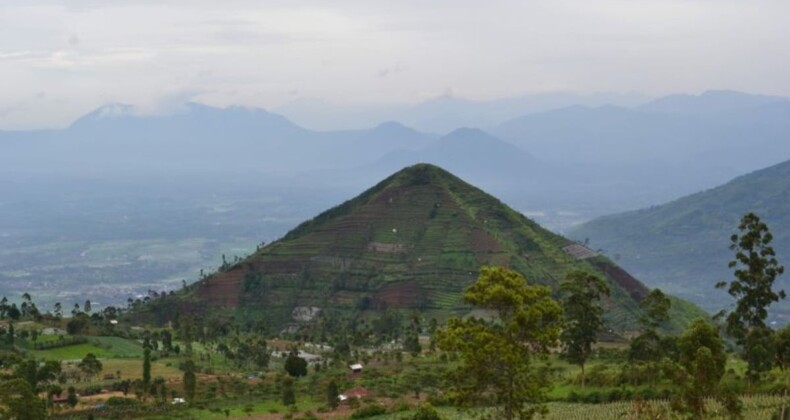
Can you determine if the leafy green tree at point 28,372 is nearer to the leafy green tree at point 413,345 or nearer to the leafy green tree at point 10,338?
the leafy green tree at point 10,338

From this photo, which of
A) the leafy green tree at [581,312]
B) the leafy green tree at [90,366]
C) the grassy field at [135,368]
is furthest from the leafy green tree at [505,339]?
the leafy green tree at [90,366]

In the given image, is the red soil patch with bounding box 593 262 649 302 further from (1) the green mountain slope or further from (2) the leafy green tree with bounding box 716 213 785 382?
(2) the leafy green tree with bounding box 716 213 785 382

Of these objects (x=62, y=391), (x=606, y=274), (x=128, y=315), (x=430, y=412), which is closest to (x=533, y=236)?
(x=606, y=274)

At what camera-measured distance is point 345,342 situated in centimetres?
11150

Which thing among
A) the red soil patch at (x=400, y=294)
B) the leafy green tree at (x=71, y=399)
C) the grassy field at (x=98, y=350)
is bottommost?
the leafy green tree at (x=71, y=399)

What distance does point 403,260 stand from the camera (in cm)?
14762

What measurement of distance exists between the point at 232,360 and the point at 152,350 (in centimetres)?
1047

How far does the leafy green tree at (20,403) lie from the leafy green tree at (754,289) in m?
38.9

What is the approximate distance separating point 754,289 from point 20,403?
1630 inches

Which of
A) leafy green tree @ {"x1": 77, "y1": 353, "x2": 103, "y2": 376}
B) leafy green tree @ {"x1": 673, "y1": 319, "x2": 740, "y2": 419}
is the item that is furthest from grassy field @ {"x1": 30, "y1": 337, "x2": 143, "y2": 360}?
leafy green tree @ {"x1": 673, "y1": 319, "x2": 740, "y2": 419}

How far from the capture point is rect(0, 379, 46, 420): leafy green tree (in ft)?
158

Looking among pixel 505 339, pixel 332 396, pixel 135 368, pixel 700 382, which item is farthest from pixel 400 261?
pixel 700 382

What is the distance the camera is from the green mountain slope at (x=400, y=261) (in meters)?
139

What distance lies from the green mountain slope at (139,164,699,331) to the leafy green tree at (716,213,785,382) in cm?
7517
